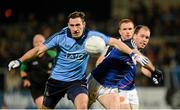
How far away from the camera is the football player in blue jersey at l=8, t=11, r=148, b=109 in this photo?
32.0 feet

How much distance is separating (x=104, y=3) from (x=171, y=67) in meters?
6.39

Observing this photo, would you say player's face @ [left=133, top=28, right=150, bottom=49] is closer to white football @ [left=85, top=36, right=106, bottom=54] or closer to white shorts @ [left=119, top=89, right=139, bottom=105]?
white shorts @ [left=119, top=89, right=139, bottom=105]

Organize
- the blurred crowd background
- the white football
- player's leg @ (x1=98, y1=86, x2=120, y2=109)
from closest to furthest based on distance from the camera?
the white football → player's leg @ (x1=98, y1=86, x2=120, y2=109) → the blurred crowd background

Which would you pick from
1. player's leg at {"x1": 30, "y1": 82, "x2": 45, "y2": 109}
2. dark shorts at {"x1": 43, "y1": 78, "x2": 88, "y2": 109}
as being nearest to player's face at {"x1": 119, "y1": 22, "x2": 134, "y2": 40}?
dark shorts at {"x1": 43, "y1": 78, "x2": 88, "y2": 109}

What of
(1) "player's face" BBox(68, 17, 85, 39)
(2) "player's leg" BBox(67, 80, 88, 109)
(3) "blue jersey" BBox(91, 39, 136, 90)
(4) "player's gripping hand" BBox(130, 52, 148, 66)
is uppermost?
(1) "player's face" BBox(68, 17, 85, 39)

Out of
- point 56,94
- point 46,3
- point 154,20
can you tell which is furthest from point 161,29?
point 56,94

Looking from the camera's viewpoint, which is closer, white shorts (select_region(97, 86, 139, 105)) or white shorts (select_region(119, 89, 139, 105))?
white shorts (select_region(97, 86, 139, 105))

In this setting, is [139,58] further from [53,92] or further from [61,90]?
[53,92]

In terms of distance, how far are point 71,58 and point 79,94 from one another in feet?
2.00

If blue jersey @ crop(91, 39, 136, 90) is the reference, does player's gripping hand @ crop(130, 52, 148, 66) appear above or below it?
above

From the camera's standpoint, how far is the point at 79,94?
989 cm

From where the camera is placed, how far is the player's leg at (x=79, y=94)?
9.76 m

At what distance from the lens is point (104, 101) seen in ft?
33.1

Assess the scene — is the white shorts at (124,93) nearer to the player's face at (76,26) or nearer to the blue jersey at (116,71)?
the blue jersey at (116,71)
